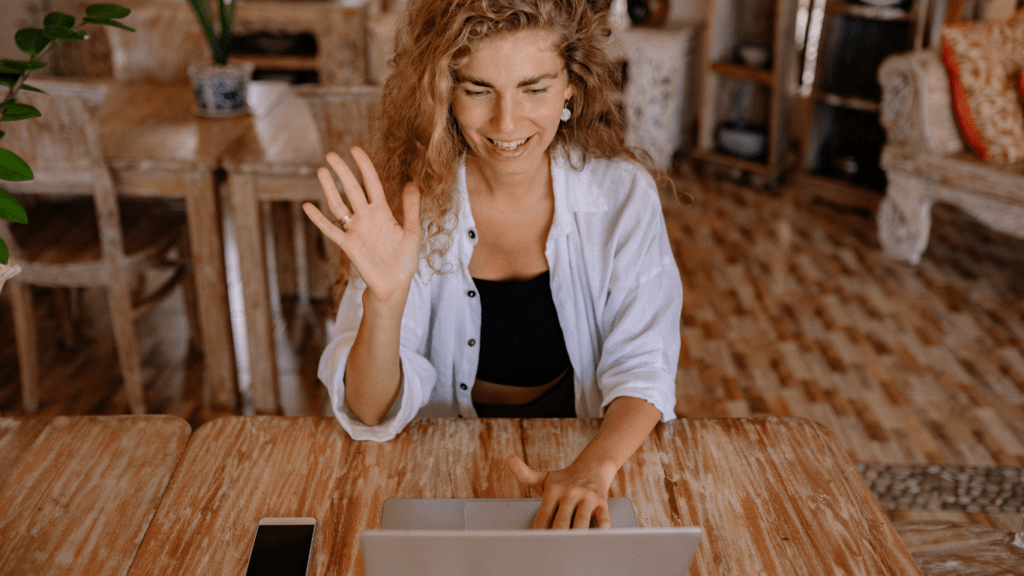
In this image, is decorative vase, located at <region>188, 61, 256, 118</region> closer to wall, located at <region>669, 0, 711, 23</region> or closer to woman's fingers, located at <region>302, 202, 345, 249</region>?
woman's fingers, located at <region>302, 202, 345, 249</region>

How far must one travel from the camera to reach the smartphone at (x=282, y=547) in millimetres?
823

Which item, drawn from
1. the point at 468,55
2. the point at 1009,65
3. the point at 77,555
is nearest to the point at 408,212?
the point at 468,55

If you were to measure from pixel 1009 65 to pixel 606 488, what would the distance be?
2.64 metres

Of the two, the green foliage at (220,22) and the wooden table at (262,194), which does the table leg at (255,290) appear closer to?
the wooden table at (262,194)

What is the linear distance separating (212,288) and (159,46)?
1.24 meters

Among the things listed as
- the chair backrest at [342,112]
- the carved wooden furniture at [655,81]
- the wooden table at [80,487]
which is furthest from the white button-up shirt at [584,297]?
the carved wooden furniture at [655,81]

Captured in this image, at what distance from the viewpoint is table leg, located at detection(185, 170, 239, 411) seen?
2021 mm

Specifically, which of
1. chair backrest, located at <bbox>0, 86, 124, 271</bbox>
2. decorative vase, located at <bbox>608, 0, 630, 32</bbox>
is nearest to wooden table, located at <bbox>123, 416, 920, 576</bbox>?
chair backrest, located at <bbox>0, 86, 124, 271</bbox>

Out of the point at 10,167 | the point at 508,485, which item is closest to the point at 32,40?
the point at 10,167

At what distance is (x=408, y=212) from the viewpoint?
1.05 meters

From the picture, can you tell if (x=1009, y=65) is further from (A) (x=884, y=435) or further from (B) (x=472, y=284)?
(B) (x=472, y=284)

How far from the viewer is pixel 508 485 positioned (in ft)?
3.13

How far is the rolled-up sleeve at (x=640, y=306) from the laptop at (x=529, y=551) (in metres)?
0.45

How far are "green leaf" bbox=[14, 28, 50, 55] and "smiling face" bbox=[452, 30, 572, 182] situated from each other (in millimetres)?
506
